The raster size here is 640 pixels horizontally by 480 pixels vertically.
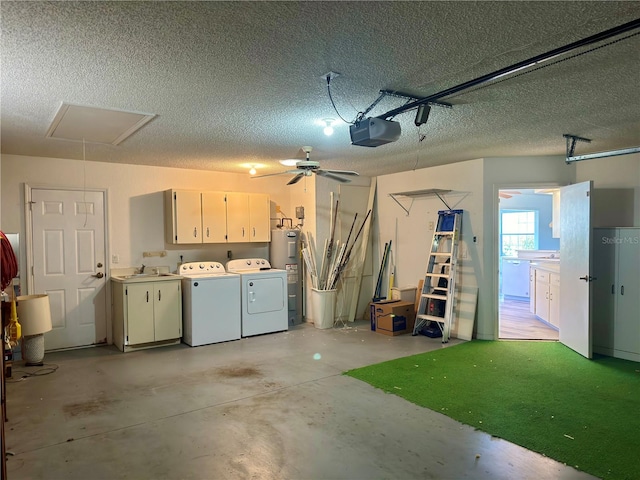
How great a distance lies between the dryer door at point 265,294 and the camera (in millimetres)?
6199

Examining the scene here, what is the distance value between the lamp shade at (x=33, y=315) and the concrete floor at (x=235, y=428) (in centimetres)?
46

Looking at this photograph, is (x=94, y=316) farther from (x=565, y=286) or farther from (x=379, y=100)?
(x=565, y=286)

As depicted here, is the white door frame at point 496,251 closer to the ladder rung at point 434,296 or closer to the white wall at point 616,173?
the white wall at point 616,173

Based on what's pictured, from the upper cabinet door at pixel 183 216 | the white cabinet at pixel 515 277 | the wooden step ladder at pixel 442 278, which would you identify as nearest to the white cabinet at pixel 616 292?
the wooden step ladder at pixel 442 278

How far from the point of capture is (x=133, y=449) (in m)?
2.95

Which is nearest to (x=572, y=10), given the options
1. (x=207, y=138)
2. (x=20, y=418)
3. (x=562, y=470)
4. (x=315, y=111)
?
(x=315, y=111)

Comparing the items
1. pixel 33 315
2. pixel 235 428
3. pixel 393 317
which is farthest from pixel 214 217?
pixel 235 428

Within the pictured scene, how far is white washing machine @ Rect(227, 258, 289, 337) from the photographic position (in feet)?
20.2

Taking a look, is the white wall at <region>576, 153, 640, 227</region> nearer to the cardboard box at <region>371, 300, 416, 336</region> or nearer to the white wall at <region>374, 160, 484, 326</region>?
the white wall at <region>374, 160, 484, 326</region>

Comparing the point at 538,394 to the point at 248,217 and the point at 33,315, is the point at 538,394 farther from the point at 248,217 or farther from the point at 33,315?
the point at 33,315

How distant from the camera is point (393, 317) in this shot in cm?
622

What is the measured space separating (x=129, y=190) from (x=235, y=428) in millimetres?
4046

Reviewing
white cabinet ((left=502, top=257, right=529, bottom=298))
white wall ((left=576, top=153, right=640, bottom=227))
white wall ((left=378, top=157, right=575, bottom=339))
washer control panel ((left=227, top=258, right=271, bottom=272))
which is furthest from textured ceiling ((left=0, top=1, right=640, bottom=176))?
white cabinet ((left=502, top=257, right=529, bottom=298))

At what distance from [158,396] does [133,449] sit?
1.00 meters
